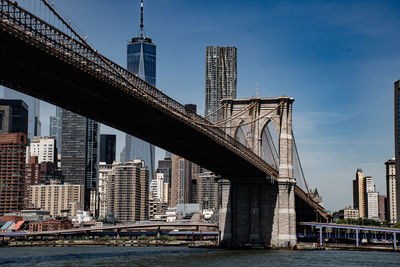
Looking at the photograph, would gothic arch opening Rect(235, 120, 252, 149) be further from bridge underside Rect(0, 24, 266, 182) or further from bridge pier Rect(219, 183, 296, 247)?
bridge underside Rect(0, 24, 266, 182)

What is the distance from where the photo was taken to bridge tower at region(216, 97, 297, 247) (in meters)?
70.6

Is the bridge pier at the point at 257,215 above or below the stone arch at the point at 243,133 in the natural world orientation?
below

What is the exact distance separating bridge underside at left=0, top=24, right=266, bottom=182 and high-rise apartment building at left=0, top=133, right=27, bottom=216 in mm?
126509

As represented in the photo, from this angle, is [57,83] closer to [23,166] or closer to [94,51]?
[94,51]

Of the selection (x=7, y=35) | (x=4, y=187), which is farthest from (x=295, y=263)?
(x=4, y=187)

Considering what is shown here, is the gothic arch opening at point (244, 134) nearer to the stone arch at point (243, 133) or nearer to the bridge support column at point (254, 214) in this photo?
the stone arch at point (243, 133)

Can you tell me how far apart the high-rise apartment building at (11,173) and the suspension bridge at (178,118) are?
10603 cm

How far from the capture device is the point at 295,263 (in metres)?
51.1

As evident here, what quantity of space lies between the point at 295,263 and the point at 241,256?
8184mm

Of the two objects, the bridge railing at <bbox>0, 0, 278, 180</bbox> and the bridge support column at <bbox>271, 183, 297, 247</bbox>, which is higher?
the bridge railing at <bbox>0, 0, 278, 180</bbox>

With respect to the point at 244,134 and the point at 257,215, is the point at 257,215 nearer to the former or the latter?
the point at 257,215

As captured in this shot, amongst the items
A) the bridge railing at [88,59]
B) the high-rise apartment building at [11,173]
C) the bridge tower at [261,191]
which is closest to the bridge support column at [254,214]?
the bridge tower at [261,191]

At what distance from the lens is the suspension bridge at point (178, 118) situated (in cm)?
3562

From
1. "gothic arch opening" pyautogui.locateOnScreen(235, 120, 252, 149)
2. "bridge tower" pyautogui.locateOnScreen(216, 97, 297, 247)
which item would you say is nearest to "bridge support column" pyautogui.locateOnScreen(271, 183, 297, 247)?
"bridge tower" pyautogui.locateOnScreen(216, 97, 297, 247)
